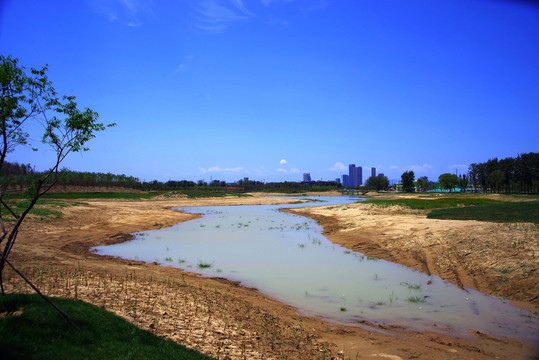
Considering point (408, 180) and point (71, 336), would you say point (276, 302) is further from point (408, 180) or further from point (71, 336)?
point (408, 180)

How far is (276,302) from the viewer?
11.1 m

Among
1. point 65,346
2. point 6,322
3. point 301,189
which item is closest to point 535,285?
point 65,346

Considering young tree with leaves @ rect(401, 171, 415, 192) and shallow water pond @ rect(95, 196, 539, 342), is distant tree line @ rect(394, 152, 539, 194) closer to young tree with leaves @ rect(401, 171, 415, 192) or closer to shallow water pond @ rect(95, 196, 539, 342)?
young tree with leaves @ rect(401, 171, 415, 192)

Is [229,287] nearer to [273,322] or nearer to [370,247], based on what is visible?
[273,322]

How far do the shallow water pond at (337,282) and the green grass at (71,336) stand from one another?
5557 millimetres

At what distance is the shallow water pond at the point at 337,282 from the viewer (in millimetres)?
9859

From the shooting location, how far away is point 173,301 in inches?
379

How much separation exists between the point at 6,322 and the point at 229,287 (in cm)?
764

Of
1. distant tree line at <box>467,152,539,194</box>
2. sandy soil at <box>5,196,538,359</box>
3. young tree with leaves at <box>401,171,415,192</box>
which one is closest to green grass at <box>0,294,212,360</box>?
sandy soil at <box>5,196,538,359</box>

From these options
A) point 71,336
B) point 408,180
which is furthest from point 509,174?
point 71,336

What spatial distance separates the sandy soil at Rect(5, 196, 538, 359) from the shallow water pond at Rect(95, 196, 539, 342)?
0.80m

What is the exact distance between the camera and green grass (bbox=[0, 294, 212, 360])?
5137 millimetres

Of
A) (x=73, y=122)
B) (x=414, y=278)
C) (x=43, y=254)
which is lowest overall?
(x=414, y=278)

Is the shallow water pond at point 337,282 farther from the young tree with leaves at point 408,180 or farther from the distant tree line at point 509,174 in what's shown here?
the young tree with leaves at point 408,180
